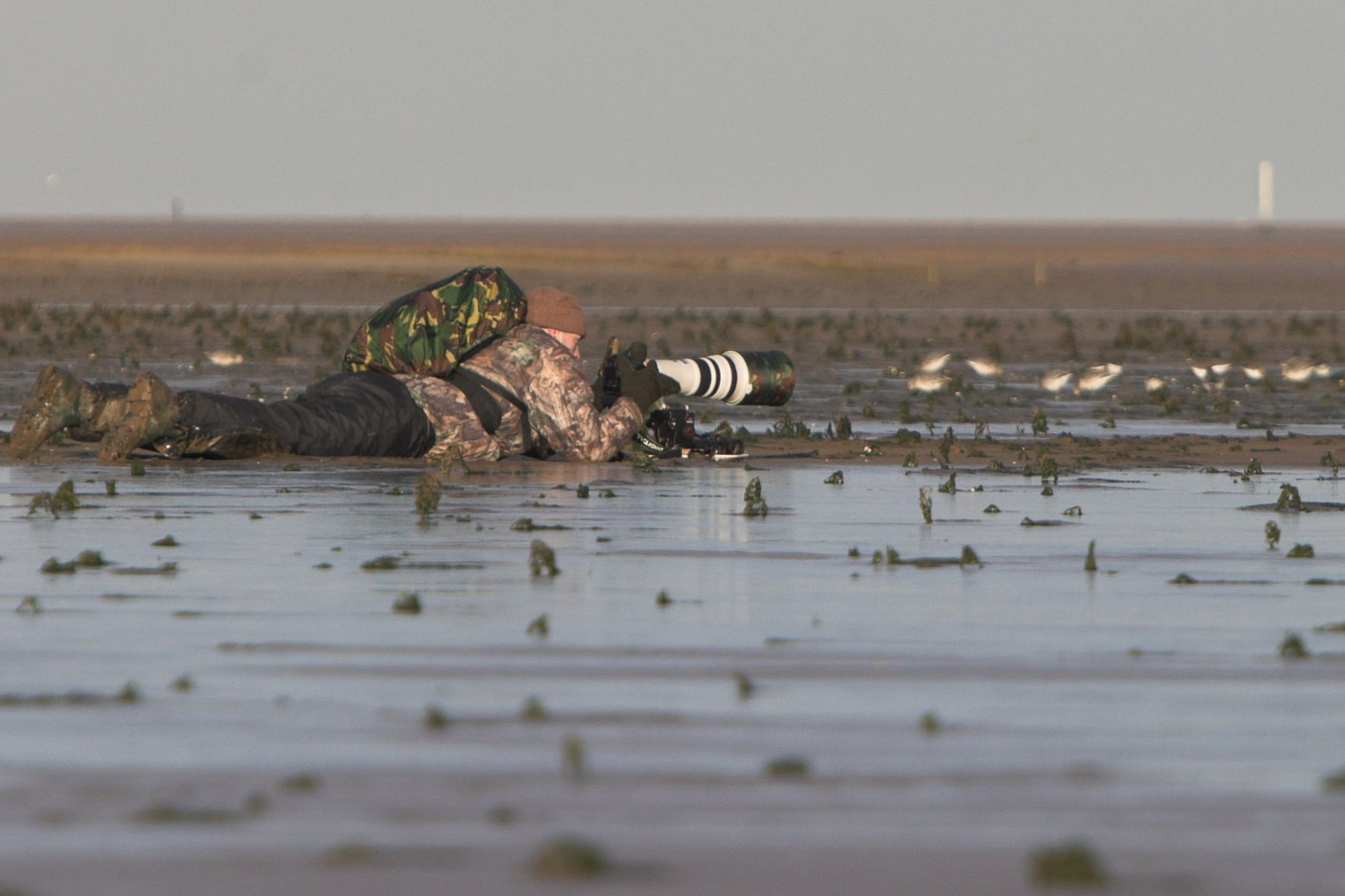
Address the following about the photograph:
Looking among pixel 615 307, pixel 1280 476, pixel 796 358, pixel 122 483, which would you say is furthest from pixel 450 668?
pixel 615 307

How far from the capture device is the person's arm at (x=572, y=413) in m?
12.8

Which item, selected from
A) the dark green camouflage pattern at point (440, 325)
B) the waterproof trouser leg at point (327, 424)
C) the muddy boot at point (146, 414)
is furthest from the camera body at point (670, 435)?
the muddy boot at point (146, 414)

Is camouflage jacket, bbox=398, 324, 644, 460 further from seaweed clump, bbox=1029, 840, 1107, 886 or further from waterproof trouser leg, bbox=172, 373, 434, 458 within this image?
seaweed clump, bbox=1029, 840, 1107, 886

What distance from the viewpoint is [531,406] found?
42.9 feet

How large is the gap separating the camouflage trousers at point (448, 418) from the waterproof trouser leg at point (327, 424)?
0.05 m

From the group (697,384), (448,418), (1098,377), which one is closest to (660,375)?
(697,384)

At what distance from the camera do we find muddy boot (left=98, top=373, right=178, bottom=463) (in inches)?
479

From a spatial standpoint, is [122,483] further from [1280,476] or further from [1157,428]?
[1157,428]

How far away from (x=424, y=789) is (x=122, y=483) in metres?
7.22

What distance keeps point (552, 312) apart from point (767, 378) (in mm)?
1171

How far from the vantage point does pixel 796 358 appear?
27.9 metres

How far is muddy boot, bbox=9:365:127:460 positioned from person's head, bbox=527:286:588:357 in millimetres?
2095

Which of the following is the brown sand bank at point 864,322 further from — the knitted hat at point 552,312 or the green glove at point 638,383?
the knitted hat at point 552,312

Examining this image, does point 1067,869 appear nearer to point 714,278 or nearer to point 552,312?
point 552,312
